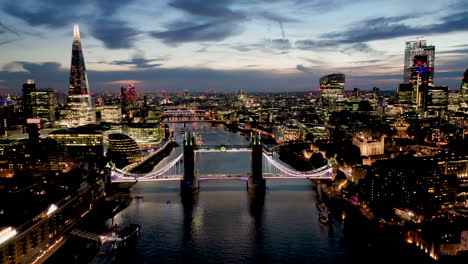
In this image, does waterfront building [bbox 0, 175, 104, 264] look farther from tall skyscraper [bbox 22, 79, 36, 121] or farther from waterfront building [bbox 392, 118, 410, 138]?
tall skyscraper [bbox 22, 79, 36, 121]

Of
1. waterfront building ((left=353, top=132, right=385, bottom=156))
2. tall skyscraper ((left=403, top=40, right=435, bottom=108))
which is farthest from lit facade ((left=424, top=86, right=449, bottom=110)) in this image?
waterfront building ((left=353, top=132, right=385, bottom=156))

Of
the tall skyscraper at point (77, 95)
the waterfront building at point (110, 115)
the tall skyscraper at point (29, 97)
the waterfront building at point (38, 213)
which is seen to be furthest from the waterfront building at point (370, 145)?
the tall skyscraper at point (29, 97)

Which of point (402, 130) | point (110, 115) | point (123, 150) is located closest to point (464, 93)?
point (402, 130)

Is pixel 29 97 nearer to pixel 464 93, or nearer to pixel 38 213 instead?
pixel 38 213

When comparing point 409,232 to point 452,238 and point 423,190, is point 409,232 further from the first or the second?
point 423,190

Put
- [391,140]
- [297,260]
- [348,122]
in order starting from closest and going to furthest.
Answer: [297,260]
[391,140]
[348,122]

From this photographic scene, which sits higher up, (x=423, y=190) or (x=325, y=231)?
(x=423, y=190)

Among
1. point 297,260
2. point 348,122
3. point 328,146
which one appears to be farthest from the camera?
point 348,122

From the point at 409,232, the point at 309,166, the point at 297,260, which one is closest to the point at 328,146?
the point at 309,166
